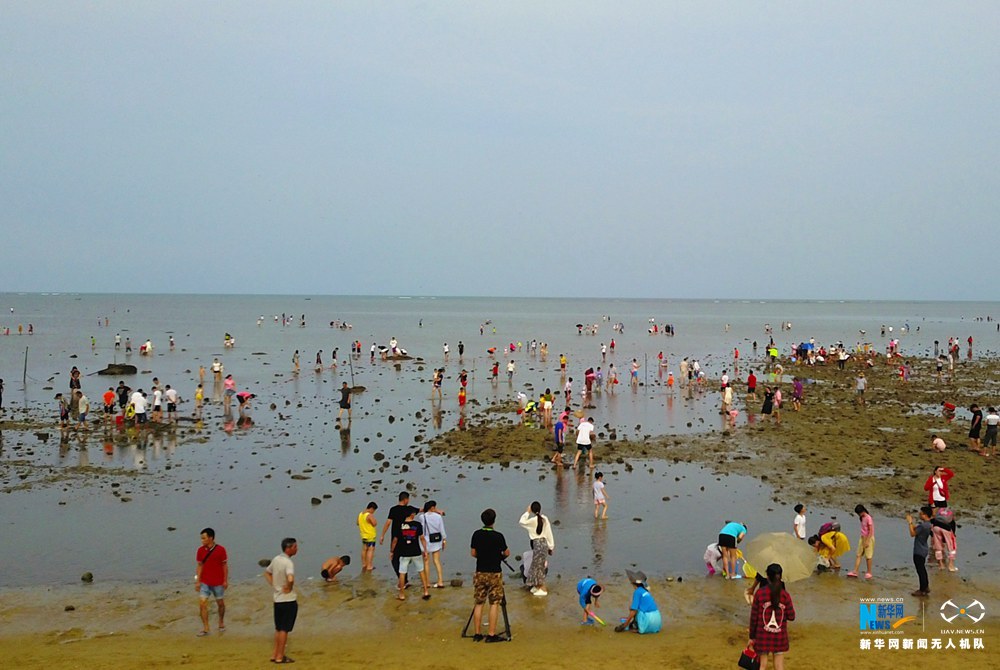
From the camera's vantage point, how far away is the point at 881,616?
1173cm

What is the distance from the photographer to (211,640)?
36.2 ft

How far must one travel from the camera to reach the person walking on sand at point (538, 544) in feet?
41.2

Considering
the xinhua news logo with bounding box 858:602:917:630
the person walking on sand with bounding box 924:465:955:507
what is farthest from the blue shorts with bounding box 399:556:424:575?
the person walking on sand with bounding box 924:465:955:507

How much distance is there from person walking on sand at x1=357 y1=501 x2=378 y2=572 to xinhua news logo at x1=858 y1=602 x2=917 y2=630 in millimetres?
8371

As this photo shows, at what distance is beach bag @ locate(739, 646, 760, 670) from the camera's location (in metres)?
8.83

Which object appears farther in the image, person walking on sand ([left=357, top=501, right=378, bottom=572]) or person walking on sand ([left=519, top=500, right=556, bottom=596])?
person walking on sand ([left=357, top=501, right=378, bottom=572])

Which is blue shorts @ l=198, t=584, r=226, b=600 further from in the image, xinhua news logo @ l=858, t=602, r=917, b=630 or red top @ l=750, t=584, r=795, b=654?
xinhua news logo @ l=858, t=602, r=917, b=630

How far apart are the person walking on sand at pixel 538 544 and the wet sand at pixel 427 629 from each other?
0.30 metres

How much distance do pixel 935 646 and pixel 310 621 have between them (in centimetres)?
927

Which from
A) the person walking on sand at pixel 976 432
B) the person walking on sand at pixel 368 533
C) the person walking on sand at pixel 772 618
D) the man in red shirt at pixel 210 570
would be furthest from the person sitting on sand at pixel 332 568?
the person walking on sand at pixel 976 432

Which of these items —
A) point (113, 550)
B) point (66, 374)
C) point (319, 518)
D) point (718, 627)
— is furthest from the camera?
point (66, 374)

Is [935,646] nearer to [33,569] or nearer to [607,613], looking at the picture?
[607,613]

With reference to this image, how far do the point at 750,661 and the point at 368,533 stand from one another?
24.5 feet

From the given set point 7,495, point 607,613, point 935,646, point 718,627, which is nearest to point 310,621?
point 607,613
